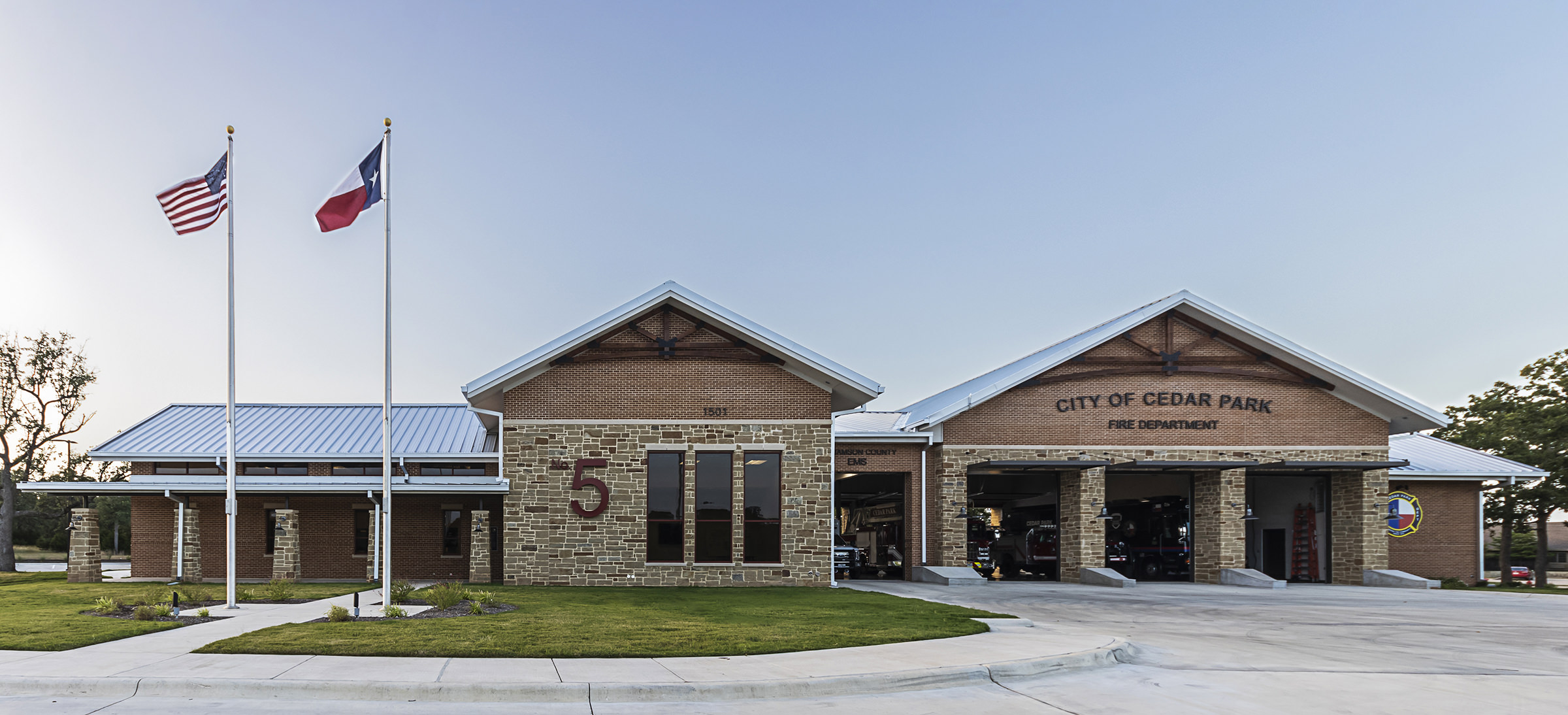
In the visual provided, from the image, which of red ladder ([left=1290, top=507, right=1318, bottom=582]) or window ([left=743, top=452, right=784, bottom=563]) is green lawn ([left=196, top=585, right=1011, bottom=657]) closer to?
window ([left=743, top=452, right=784, bottom=563])

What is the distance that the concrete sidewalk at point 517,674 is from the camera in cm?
946

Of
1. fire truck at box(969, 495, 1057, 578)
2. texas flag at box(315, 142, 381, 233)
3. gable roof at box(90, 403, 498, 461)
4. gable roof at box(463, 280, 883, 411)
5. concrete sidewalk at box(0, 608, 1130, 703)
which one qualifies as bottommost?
fire truck at box(969, 495, 1057, 578)

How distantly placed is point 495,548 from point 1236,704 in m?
22.8

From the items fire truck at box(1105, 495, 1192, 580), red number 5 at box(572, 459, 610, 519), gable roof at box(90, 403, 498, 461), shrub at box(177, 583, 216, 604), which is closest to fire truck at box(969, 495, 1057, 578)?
fire truck at box(1105, 495, 1192, 580)

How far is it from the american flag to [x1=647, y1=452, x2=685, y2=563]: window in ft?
38.4


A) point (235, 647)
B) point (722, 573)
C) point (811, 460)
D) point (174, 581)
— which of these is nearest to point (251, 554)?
point (174, 581)

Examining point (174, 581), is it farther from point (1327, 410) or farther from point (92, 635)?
point (1327, 410)

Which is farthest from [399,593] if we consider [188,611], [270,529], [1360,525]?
[1360,525]

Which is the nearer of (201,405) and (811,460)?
(811,460)

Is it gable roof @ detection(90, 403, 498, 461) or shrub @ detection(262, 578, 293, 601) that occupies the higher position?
gable roof @ detection(90, 403, 498, 461)

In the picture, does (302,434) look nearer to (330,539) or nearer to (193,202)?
(330,539)

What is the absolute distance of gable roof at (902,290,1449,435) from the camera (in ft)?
96.3

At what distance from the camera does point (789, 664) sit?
11.1 meters

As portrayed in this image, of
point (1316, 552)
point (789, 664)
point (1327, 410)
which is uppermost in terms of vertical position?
point (1327, 410)
